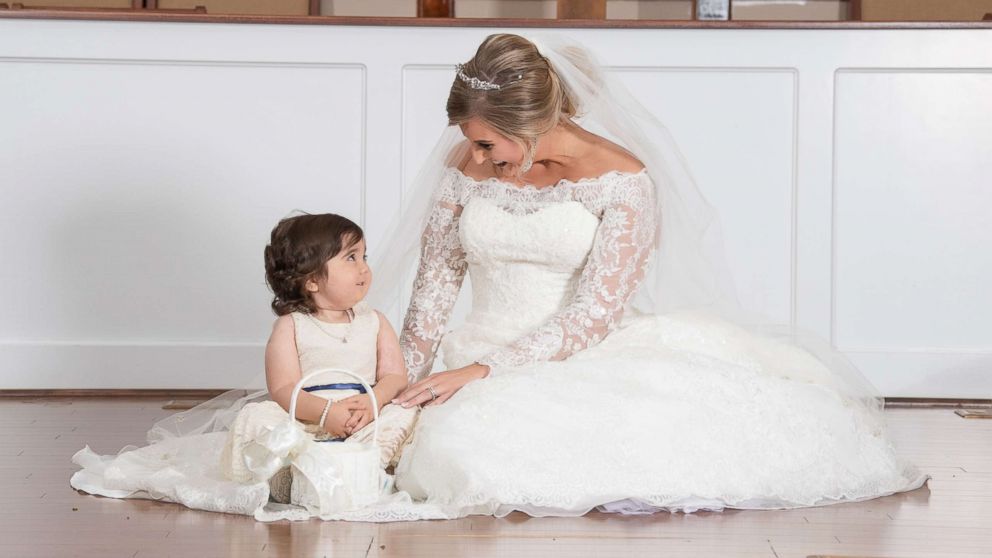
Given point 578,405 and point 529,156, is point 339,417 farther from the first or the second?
point 529,156

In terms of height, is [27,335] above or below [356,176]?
below

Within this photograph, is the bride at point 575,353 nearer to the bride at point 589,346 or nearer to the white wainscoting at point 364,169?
the bride at point 589,346

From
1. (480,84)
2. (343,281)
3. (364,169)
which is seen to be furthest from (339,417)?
(364,169)

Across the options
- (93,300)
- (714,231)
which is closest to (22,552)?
(714,231)

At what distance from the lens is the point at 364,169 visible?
201 inches

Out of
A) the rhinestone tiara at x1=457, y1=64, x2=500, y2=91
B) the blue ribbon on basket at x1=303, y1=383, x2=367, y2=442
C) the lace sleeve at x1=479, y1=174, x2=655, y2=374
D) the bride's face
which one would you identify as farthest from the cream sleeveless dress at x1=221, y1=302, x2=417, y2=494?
the rhinestone tiara at x1=457, y1=64, x2=500, y2=91

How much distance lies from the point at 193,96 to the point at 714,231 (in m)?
2.38

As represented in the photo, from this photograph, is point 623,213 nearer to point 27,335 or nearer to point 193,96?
point 193,96

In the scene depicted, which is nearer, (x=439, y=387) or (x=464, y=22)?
(x=439, y=387)

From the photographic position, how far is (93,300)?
202 inches

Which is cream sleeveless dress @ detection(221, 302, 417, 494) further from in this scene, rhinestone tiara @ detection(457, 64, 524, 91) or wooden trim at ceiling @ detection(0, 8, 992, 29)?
wooden trim at ceiling @ detection(0, 8, 992, 29)

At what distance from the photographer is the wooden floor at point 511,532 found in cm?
259

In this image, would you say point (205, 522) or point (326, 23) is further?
point (326, 23)

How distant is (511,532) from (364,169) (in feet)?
8.67
